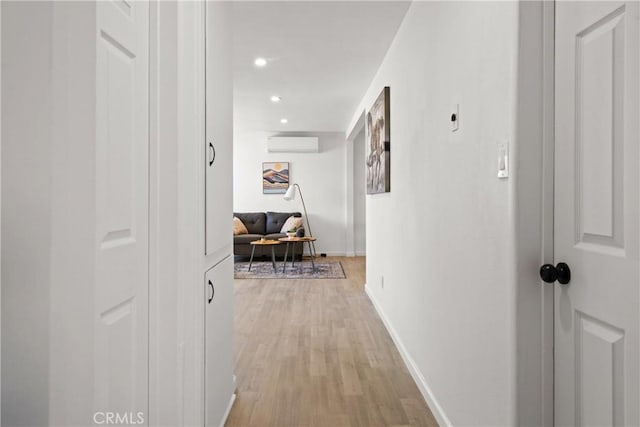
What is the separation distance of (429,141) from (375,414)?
4.74 ft

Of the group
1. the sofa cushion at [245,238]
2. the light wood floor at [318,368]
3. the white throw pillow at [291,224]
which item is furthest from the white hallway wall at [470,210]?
the white throw pillow at [291,224]

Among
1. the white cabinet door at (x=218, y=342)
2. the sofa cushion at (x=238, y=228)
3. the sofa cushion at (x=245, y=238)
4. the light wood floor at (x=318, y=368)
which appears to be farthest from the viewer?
the sofa cushion at (x=238, y=228)

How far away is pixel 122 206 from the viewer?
1097mm

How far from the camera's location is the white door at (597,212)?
87 centimetres

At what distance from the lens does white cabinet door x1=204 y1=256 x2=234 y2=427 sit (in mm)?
1541

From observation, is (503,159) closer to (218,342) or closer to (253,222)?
(218,342)

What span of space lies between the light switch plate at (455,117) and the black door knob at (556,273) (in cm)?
76

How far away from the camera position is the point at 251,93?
15.3 feet

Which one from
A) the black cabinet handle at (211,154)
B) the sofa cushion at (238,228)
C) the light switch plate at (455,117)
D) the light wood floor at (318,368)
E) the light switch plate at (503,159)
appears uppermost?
the light switch plate at (455,117)

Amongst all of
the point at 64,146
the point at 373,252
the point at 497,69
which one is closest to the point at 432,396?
the point at 497,69

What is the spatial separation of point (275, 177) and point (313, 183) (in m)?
0.76

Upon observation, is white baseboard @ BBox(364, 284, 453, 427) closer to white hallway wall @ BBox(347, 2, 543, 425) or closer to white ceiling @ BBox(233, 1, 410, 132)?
white hallway wall @ BBox(347, 2, 543, 425)

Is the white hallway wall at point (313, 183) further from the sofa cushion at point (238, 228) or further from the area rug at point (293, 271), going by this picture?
the area rug at point (293, 271)

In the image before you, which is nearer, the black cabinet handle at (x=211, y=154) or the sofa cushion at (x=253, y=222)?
the black cabinet handle at (x=211, y=154)
